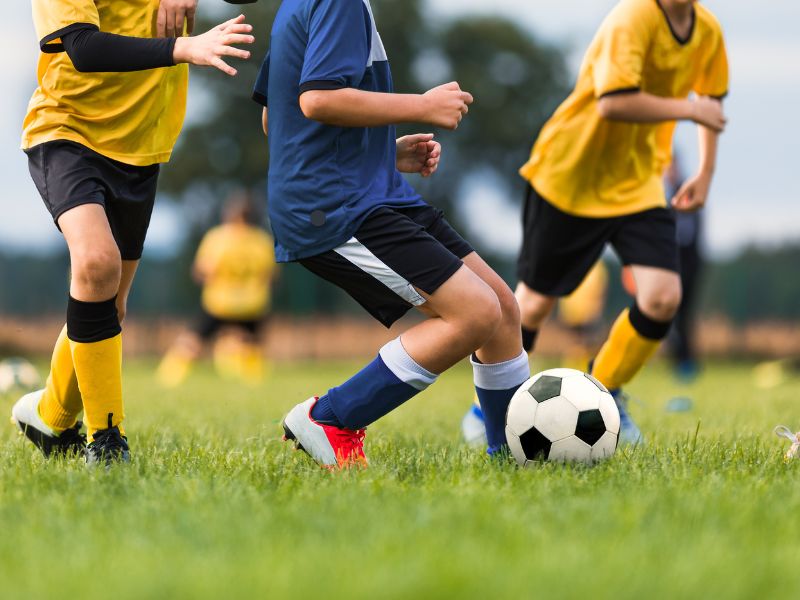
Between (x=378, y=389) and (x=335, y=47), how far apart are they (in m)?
1.13

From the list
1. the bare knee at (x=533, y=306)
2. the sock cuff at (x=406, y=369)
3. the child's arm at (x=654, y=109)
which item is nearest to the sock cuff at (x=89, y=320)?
the sock cuff at (x=406, y=369)

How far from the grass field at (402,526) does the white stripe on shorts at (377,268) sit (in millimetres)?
570

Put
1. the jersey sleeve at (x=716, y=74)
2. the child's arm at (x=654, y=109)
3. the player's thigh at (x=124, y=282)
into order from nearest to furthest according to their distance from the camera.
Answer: the player's thigh at (x=124, y=282) < the child's arm at (x=654, y=109) < the jersey sleeve at (x=716, y=74)

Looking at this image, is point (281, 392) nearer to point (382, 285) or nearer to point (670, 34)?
point (670, 34)

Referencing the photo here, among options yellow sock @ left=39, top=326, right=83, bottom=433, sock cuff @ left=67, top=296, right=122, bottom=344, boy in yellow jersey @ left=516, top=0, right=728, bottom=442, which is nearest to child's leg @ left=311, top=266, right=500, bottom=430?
sock cuff @ left=67, top=296, right=122, bottom=344

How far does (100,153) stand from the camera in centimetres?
370

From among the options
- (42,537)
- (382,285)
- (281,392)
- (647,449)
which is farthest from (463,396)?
(42,537)

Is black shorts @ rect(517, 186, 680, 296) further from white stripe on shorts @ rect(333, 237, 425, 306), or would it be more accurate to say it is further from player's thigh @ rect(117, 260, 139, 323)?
player's thigh @ rect(117, 260, 139, 323)

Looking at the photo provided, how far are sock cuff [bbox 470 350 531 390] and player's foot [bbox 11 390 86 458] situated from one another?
1.55 metres

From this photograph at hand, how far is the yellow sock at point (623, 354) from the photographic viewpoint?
194 inches

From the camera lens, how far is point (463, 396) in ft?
29.4

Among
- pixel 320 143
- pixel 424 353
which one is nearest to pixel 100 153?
pixel 320 143

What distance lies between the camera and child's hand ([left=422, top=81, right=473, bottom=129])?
10.8 ft

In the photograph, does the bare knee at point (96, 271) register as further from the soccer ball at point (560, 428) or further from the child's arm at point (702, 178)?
the child's arm at point (702, 178)
